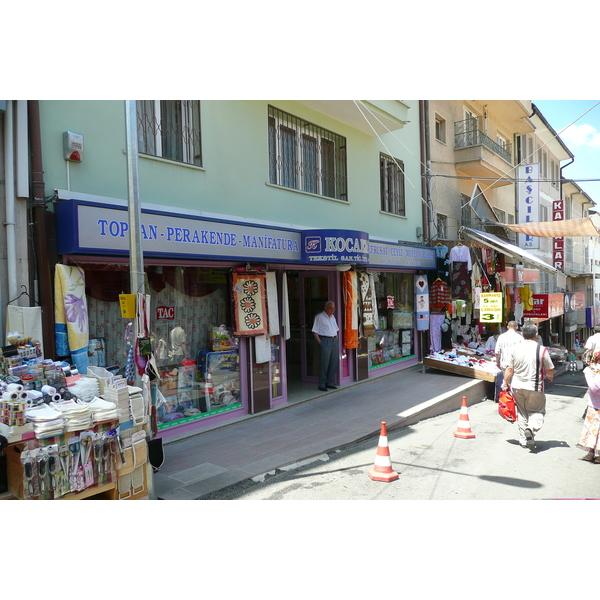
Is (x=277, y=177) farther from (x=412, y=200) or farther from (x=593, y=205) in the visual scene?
(x=593, y=205)

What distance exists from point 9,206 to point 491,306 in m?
11.2

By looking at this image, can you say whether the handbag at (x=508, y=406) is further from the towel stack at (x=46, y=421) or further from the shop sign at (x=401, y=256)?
the towel stack at (x=46, y=421)

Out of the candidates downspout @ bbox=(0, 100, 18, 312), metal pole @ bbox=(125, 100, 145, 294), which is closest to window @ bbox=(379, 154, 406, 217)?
metal pole @ bbox=(125, 100, 145, 294)

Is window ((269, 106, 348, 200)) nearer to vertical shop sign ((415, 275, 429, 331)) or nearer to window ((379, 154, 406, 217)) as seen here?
window ((379, 154, 406, 217))

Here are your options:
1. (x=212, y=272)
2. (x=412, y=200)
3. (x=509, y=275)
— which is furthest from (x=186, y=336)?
(x=509, y=275)

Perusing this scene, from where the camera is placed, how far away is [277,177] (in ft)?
29.6

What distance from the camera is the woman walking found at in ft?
20.1

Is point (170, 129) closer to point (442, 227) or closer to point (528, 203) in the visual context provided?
point (442, 227)

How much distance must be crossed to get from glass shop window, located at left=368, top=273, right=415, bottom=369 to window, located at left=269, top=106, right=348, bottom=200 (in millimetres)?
2698

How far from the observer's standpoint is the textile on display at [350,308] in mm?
10375

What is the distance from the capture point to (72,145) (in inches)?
227

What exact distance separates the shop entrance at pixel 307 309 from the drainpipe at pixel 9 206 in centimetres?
614

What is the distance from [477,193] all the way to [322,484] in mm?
13571

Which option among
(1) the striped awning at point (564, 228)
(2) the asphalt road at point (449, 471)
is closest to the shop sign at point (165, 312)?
(2) the asphalt road at point (449, 471)
